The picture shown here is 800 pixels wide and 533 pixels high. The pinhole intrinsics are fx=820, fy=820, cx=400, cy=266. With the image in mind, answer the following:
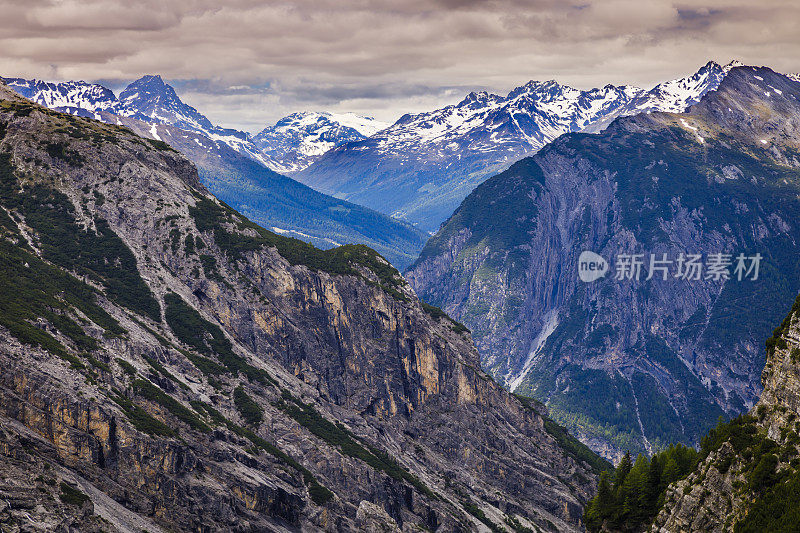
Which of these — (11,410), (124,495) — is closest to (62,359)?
(11,410)

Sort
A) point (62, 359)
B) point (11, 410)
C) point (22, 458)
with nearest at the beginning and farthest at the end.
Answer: point (22, 458), point (11, 410), point (62, 359)

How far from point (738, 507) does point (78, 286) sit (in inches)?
6297


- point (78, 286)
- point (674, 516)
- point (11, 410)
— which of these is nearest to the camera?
point (674, 516)

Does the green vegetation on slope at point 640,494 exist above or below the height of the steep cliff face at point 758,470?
below

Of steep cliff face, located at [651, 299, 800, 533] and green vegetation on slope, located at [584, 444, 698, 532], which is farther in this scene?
green vegetation on slope, located at [584, 444, 698, 532]

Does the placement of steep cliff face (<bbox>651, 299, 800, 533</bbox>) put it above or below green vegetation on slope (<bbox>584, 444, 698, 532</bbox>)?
above

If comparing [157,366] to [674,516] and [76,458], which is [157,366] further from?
[674,516]

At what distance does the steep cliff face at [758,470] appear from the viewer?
87.5m

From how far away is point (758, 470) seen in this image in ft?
→ 296

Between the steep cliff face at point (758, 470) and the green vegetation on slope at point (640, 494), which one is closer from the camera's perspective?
the steep cliff face at point (758, 470)

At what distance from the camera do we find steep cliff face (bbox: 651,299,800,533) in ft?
287

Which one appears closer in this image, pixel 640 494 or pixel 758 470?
pixel 758 470

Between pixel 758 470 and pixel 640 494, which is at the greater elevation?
pixel 758 470

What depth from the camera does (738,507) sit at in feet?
302
